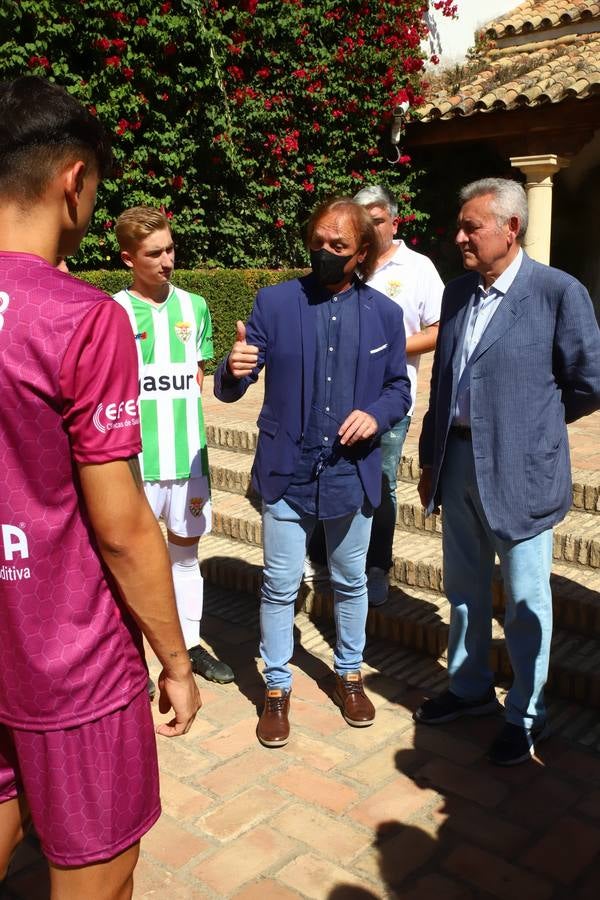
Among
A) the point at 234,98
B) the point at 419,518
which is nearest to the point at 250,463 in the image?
the point at 419,518

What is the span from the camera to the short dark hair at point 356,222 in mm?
3303

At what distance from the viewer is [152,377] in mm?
3742

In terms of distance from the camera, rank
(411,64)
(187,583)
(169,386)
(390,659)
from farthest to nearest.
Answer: (411,64) < (390,659) < (187,583) < (169,386)

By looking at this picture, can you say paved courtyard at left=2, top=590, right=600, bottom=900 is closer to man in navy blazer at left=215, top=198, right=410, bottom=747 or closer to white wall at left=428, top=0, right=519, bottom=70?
man in navy blazer at left=215, top=198, right=410, bottom=747

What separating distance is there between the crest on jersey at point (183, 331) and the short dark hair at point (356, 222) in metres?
0.70

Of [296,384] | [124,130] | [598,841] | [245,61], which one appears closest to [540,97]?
[245,61]

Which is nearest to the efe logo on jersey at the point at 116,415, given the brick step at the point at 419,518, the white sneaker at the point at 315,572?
the white sneaker at the point at 315,572

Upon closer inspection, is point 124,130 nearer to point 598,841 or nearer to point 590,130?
point 590,130

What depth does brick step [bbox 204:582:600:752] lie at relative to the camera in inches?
140

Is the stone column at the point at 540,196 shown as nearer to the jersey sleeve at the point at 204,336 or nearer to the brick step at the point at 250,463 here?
the brick step at the point at 250,463

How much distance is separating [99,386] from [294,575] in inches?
80.3

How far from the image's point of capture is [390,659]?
4195 millimetres

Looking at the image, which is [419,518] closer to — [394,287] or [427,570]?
[427,570]

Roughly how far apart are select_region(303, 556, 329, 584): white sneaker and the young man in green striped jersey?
1.03 metres
